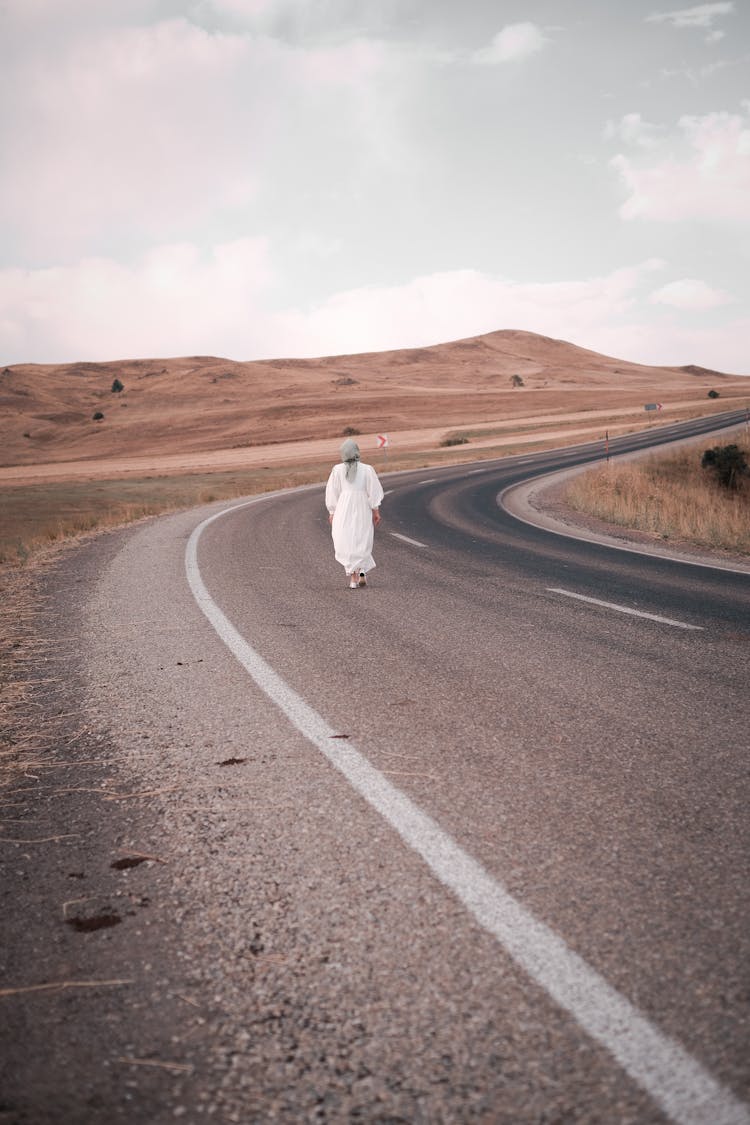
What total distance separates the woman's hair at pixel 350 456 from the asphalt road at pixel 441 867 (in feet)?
10.1

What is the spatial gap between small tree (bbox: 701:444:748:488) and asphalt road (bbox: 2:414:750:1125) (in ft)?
73.3

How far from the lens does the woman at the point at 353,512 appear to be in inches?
355

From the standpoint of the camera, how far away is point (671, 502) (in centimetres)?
1852

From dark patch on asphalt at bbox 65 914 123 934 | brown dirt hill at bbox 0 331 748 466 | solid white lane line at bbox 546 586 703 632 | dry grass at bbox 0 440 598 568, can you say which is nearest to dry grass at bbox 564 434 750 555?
solid white lane line at bbox 546 586 703 632

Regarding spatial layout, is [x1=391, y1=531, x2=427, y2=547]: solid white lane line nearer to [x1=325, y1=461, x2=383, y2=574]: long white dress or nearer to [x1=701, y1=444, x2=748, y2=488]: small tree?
[x1=325, y1=461, x2=383, y2=574]: long white dress

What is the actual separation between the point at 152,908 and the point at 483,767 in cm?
167

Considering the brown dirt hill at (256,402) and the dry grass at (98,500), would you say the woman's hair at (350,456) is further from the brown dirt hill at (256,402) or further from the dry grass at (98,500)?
the brown dirt hill at (256,402)

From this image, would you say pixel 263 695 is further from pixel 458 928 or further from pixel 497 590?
pixel 497 590

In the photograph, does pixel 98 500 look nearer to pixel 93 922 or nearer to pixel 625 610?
pixel 625 610

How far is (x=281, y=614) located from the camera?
24.3 feet

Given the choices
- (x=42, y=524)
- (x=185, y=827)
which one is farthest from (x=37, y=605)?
(x=42, y=524)

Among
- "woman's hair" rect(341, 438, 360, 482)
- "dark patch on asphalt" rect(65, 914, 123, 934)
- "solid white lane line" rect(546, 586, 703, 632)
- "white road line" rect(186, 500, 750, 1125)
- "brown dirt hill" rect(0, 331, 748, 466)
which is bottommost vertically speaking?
"solid white lane line" rect(546, 586, 703, 632)

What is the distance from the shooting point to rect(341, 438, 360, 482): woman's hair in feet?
29.6

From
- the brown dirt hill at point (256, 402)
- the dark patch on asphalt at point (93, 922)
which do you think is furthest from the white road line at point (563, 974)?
the brown dirt hill at point (256, 402)
